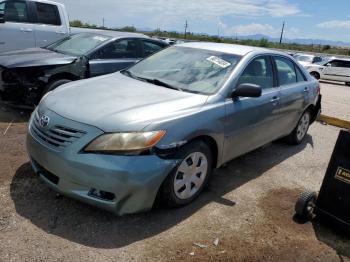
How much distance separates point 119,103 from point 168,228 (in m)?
1.24

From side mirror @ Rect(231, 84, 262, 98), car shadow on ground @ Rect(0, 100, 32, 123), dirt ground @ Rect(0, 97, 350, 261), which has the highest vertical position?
side mirror @ Rect(231, 84, 262, 98)

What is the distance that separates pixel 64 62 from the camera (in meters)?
6.39

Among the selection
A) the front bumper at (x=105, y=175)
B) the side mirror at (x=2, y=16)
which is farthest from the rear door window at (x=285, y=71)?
the side mirror at (x=2, y=16)

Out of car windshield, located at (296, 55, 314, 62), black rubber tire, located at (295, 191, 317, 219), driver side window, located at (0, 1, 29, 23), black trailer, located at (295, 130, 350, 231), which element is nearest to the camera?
black trailer, located at (295, 130, 350, 231)

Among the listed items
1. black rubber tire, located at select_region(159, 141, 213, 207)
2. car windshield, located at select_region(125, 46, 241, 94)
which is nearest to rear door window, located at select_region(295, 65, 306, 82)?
car windshield, located at select_region(125, 46, 241, 94)

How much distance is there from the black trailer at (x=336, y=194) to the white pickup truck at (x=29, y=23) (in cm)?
751

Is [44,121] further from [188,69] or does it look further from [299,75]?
[299,75]

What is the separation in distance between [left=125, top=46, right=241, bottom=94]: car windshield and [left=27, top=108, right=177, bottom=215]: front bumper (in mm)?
1180

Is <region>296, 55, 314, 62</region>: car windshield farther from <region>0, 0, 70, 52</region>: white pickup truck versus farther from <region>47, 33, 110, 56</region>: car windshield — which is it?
<region>47, 33, 110, 56</region>: car windshield

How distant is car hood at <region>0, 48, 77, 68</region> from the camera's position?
6121mm

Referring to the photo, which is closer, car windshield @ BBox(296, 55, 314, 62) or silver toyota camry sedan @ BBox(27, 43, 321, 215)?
silver toyota camry sedan @ BBox(27, 43, 321, 215)

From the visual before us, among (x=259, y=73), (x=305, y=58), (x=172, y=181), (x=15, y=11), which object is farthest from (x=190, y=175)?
(x=305, y=58)

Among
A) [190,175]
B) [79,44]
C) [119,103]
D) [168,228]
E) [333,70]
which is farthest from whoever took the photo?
[333,70]

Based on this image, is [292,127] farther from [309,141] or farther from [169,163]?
[169,163]
